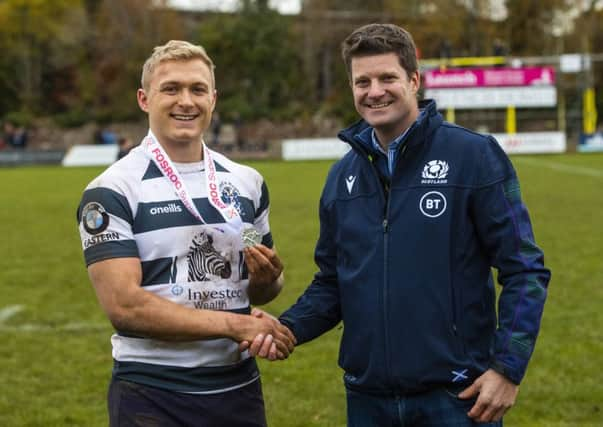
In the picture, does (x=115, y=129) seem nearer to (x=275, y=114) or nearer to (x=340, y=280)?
(x=275, y=114)

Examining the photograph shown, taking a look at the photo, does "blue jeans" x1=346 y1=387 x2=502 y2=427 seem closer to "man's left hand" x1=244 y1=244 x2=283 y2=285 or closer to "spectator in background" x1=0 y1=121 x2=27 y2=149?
"man's left hand" x1=244 y1=244 x2=283 y2=285

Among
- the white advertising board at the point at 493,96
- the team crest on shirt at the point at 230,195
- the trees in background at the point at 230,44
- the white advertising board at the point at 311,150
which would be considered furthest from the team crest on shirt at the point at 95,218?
the trees in background at the point at 230,44

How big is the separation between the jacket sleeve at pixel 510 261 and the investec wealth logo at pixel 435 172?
0.41 feet

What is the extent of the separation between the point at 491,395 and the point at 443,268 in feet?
1.49

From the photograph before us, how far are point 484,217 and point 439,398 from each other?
0.65m

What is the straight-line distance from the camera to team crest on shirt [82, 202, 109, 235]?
3322mm

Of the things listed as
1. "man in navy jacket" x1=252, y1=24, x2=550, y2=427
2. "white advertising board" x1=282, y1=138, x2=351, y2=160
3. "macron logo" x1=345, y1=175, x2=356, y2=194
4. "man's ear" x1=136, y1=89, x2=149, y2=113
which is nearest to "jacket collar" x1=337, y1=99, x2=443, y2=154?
"man in navy jacket" x1=252, y1=24, x2=550, y2=427

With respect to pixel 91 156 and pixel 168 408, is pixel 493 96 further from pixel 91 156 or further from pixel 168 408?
pixel 168 408

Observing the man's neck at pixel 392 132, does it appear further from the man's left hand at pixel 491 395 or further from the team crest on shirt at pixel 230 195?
the man's left hand at pixel 491 395

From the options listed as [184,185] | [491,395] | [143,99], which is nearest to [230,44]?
[143,99]

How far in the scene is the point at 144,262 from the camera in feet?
11.1

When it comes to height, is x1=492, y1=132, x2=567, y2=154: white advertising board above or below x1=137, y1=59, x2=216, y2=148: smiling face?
below

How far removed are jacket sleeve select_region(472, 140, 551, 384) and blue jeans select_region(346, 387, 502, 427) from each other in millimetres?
207

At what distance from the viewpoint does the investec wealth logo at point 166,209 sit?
340 centimetres
